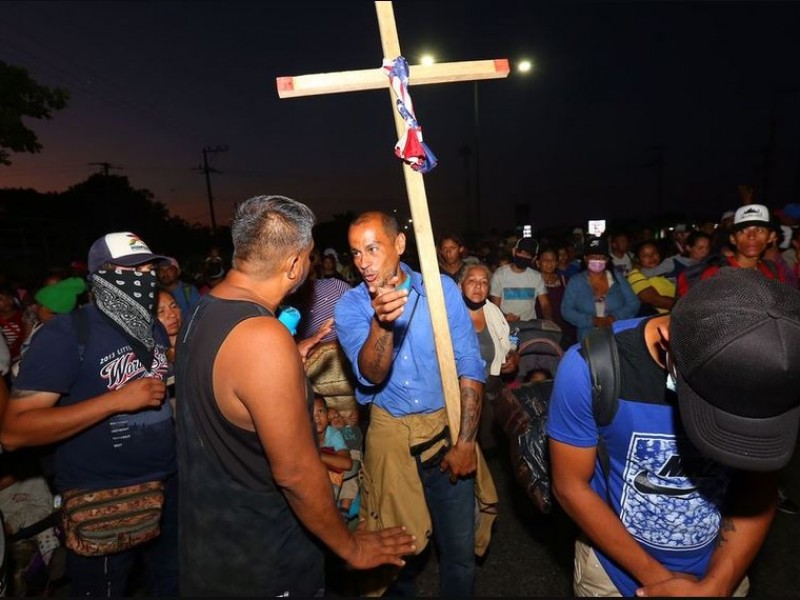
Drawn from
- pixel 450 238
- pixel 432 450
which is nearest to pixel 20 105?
pixel 450 238

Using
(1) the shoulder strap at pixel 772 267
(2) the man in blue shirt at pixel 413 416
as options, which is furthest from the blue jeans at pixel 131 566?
(1) the shoulder strap at pixel 772 267

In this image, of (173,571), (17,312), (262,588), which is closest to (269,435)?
(262,588)

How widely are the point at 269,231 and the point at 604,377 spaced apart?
131cm

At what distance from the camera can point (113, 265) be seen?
102 inches

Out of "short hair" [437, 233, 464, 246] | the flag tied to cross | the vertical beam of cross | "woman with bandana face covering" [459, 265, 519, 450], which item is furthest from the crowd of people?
"short hair" [437, 233, 464, 246]

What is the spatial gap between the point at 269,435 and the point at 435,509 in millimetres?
1492

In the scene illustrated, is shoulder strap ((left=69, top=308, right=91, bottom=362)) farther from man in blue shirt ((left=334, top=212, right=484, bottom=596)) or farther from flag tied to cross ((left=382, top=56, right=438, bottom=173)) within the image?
flag tied to cross ((left=382, top=56, right=438, bottom=173))

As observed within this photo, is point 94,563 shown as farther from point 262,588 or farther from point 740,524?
point 740,524

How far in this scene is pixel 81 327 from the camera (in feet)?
7.85

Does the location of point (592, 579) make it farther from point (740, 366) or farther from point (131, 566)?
point (131, 566)

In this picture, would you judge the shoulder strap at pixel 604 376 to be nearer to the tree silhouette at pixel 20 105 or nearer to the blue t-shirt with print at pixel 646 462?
the blue t-shirt with print at pixel 646 462

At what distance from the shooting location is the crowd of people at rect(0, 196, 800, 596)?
1677 millimetres

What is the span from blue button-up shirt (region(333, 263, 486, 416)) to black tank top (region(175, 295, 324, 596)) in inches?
31.0

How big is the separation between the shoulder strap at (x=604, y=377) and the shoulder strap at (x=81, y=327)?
2.30 m
